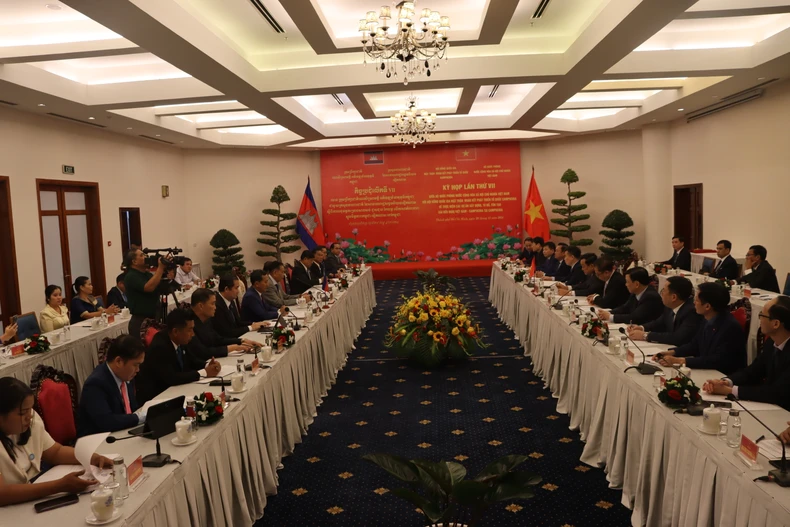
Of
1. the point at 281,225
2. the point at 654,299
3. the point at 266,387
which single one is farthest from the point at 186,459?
the point at 281,225

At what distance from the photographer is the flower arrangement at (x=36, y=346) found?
15.1 ft

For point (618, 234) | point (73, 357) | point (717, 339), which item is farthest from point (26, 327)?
point (618, 234)

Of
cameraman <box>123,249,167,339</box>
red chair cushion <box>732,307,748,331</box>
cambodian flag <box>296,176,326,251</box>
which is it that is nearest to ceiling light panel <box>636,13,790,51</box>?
red chair cushion <box>732,307,748,331</box>

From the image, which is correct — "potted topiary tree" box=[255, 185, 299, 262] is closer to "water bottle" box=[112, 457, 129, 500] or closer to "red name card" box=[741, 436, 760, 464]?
"water bottle" box=[112, 457, 129, 500]

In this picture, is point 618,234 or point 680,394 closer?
point 680,394

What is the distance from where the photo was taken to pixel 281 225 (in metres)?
13.8

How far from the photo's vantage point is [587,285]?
6727 millimetres

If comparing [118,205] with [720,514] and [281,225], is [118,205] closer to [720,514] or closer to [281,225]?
[281,225]

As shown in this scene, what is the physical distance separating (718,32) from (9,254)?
896cm

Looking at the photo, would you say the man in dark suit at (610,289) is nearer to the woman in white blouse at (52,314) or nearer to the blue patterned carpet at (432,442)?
the blue patterned carpet at (432,442)

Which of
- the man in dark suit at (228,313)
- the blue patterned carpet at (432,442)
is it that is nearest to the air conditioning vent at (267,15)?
the man in dark suit at (228,313)

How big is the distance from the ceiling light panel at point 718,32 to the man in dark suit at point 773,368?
14.8 ft

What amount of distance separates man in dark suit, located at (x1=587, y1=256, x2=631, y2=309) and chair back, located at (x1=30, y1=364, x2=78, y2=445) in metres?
4.62

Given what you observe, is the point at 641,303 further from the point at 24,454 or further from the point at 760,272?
the point at 24,454
